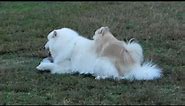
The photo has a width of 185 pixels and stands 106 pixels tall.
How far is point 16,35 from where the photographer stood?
1205cm

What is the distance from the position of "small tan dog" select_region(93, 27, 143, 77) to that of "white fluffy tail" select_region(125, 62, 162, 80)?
0.08 m

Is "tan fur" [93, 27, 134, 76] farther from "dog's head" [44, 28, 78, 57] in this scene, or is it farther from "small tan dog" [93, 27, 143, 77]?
"dog's head" [44, 28, 78, 57]

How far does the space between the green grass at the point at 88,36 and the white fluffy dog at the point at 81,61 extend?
16 cm

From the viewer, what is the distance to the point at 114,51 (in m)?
8.15

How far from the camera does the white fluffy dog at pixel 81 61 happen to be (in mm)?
8055

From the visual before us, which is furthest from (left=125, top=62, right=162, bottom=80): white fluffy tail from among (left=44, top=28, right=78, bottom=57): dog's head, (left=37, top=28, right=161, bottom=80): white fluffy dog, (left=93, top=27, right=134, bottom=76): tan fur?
(left=44, top=28, right=78, bottom=57): dog's head

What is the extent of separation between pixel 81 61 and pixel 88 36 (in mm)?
3481

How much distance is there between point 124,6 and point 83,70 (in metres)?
7.47

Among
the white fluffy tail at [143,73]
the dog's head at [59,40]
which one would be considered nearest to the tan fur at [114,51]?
the white fluffy tail at [143,73]

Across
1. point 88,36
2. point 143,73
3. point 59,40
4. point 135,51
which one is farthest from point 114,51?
point 88,36

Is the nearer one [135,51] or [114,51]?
[114,51]

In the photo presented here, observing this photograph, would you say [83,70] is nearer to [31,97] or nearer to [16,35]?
[31,97]

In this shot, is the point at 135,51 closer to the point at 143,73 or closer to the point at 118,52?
the point at 118,52

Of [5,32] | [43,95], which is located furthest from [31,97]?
[5,32]
